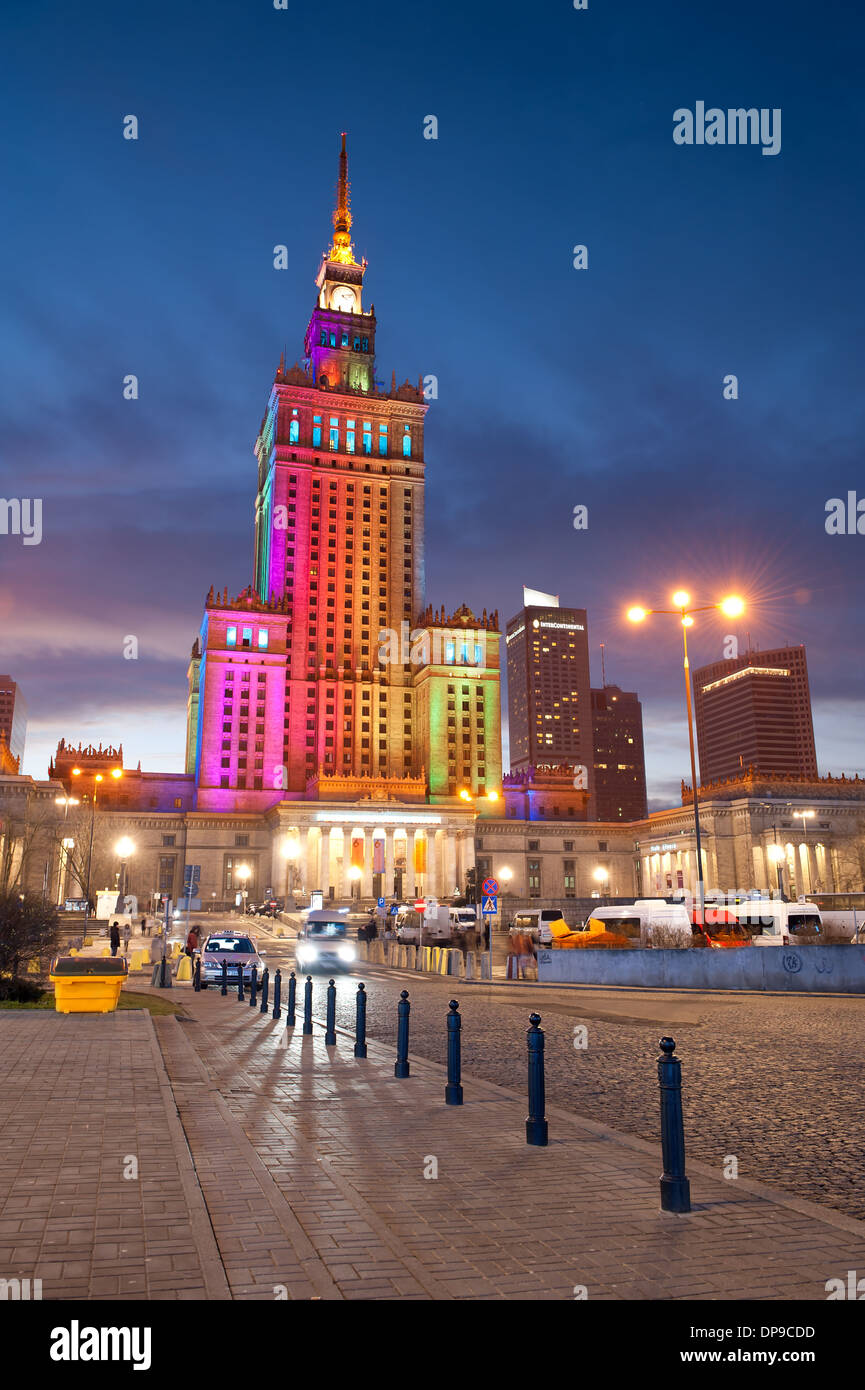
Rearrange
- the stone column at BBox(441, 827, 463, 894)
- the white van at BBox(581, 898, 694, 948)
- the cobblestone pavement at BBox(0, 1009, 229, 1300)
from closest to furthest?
the cobblestone pavement at BBox(0, 1009, 229, 1300), the white van at BBox(581, 898, 694, 948), the stone column at BBox(441, 827, 463, 894)

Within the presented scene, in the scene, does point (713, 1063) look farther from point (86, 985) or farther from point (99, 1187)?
point (86, 985)

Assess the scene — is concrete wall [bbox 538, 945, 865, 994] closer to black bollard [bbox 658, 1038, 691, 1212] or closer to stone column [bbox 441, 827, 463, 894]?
black bollard [bbox 658, 1038, 691, 1212]

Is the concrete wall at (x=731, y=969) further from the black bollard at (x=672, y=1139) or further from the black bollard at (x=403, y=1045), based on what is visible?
the black bollard at (x=672, y=1139)

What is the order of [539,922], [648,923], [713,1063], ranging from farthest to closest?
[539,922]
[648,923]
[713,1063]

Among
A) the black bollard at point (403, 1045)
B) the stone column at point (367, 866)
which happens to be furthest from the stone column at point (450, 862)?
the black bollard at point (403, 1045)

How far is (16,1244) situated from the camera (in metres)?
5.70

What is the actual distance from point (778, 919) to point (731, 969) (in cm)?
1420

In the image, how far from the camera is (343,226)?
166m

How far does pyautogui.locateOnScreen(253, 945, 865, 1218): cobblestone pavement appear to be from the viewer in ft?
28.1

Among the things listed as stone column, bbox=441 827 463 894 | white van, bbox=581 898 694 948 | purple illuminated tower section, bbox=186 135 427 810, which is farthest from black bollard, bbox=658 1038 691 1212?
purple illuminated tower section, bbox=186 135 427 810

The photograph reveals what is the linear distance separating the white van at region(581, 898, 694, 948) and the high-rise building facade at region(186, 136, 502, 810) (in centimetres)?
7637

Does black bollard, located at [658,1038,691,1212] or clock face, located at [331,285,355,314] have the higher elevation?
clock face, located at [331,285,355,314]

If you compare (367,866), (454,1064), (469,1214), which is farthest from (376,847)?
(469,1214)

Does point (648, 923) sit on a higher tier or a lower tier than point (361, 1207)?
higher
